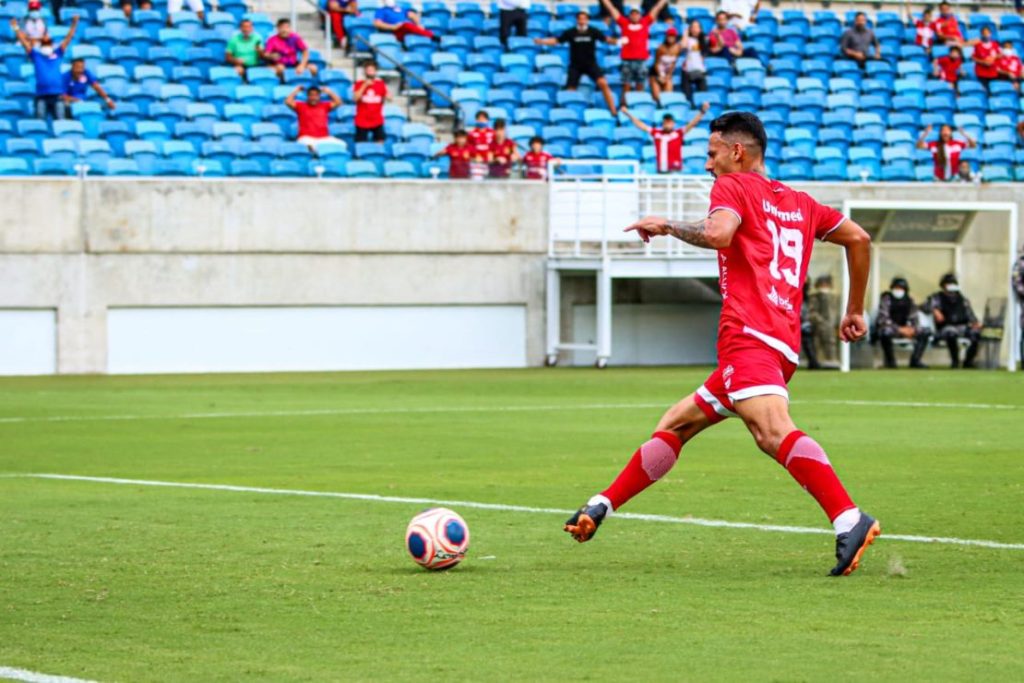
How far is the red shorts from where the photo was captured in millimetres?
7695

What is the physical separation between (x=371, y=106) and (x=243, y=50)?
2731 millimetres

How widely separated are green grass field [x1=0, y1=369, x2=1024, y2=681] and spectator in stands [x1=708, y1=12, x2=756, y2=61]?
60.2 feet

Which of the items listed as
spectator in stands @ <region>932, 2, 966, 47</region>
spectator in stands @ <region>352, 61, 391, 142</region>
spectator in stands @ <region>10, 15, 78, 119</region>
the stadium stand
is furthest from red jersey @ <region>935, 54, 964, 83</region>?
spectator in stands @ <region>10, 15, 78, 119</region>

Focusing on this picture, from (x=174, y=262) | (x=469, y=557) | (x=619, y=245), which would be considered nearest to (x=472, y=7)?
(x=619, y=245)

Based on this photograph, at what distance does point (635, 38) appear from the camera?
1287 inches

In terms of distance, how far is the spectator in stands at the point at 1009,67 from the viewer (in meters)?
36.2

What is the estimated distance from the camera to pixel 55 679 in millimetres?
5383

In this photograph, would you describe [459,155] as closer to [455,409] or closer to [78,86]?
[78,86]

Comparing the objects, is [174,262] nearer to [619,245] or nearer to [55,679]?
[619,245]

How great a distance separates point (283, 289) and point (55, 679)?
24124mm

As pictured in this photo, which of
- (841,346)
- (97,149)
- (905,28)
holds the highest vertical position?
(905,28)

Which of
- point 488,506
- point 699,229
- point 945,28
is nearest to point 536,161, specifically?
point 945,28

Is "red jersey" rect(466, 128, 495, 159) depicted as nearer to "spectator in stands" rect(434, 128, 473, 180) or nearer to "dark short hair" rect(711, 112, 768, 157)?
"spectator in stands" rect(434, 128, 473, 180)

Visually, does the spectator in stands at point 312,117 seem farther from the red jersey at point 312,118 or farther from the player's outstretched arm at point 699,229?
the player's outstretched arm at point 699,229
